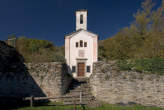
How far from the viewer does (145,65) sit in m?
6.41

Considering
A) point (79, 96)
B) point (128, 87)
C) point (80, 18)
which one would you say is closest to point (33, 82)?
point (79, 96)

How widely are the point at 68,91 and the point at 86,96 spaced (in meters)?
1.46

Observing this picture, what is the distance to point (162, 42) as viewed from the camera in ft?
34.5

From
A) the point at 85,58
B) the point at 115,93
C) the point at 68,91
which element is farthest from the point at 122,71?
the point at 85,58

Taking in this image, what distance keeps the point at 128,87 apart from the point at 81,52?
30.8 feet

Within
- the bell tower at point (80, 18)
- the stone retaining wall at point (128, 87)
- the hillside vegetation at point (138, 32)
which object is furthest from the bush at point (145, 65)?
the bell tower at point (80, 18)

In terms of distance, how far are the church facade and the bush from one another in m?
7.90

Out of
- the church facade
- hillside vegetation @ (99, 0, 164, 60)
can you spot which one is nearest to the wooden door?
the church facade

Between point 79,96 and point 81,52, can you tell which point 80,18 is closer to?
point 81,52

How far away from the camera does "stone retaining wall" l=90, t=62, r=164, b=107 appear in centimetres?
600

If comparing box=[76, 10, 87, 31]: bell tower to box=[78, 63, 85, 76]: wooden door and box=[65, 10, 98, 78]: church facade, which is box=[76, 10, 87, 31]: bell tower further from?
A: box=[78, 63, 85, 76]: wooden door

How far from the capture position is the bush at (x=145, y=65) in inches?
246

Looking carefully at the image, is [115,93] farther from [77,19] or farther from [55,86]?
[77,19]

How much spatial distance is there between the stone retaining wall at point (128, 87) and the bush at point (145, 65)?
0.32m
